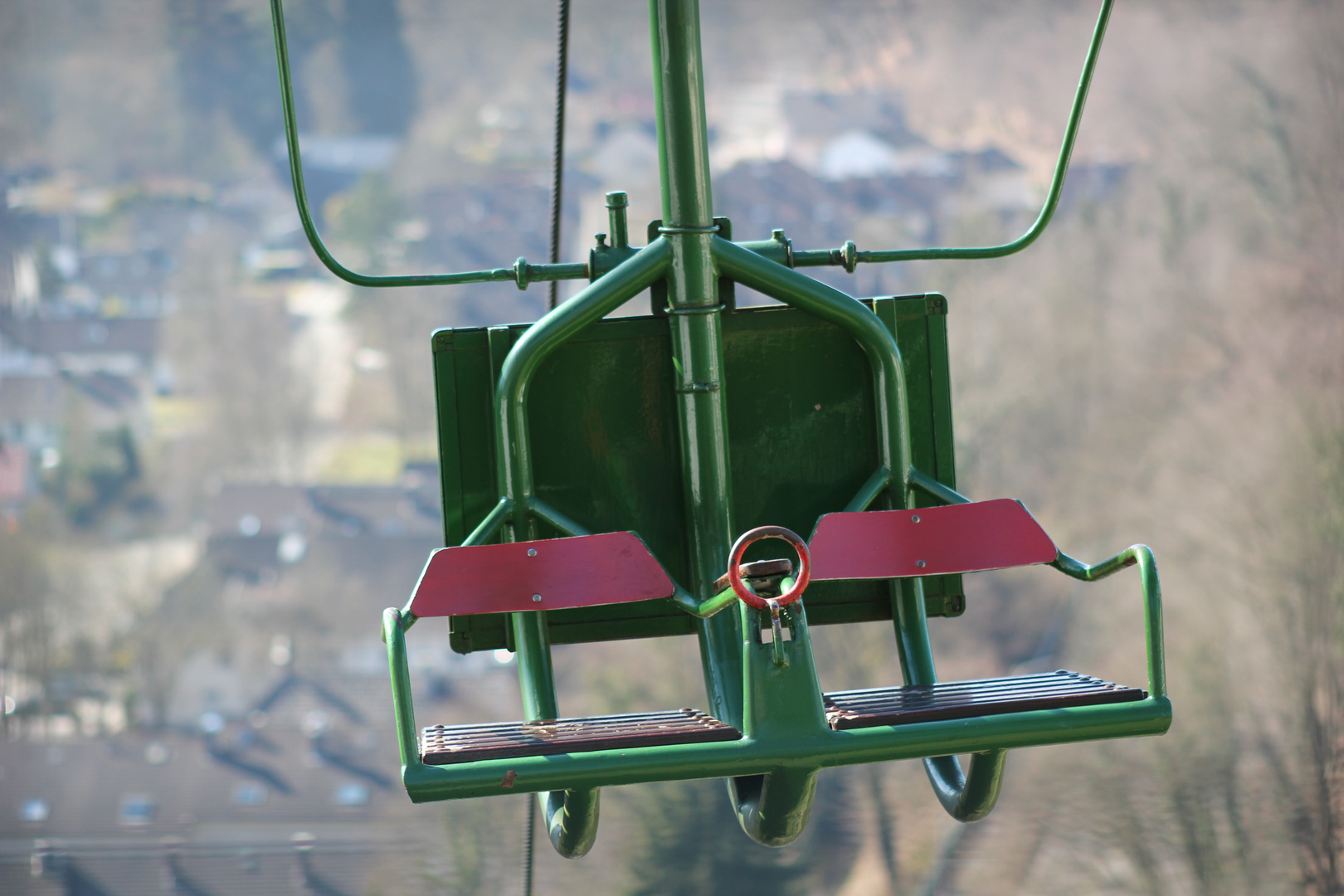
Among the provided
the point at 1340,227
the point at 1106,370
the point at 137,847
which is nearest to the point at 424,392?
the point at 137,847

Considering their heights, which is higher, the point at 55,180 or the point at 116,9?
the point at 116,9

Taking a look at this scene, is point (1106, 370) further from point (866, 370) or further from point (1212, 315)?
point (866, 370)

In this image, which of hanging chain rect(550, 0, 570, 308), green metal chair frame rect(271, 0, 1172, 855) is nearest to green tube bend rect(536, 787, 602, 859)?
green metal chair frame rect(271, 0, 1172, 855)

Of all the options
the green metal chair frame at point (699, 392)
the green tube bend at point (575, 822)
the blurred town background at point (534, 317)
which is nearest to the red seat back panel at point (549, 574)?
the green metal chair frame at point (699, 392)

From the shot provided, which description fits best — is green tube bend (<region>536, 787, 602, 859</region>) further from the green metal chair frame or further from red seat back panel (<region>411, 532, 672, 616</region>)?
red seat back panel (<region>411, 532, 672, 616</region>)

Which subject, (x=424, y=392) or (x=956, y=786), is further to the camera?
(x=424, y=392)

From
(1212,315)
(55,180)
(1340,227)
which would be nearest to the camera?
(1340,227)

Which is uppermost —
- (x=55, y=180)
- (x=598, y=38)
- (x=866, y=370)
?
(x=598, y=38)

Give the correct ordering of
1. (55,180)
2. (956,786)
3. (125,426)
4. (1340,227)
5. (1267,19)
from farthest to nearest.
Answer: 1. (55,180)
2. (125,426)
3. (1267,19)
4. (1340,227)
5. (956,786)

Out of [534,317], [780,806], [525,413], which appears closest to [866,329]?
[525,413]
